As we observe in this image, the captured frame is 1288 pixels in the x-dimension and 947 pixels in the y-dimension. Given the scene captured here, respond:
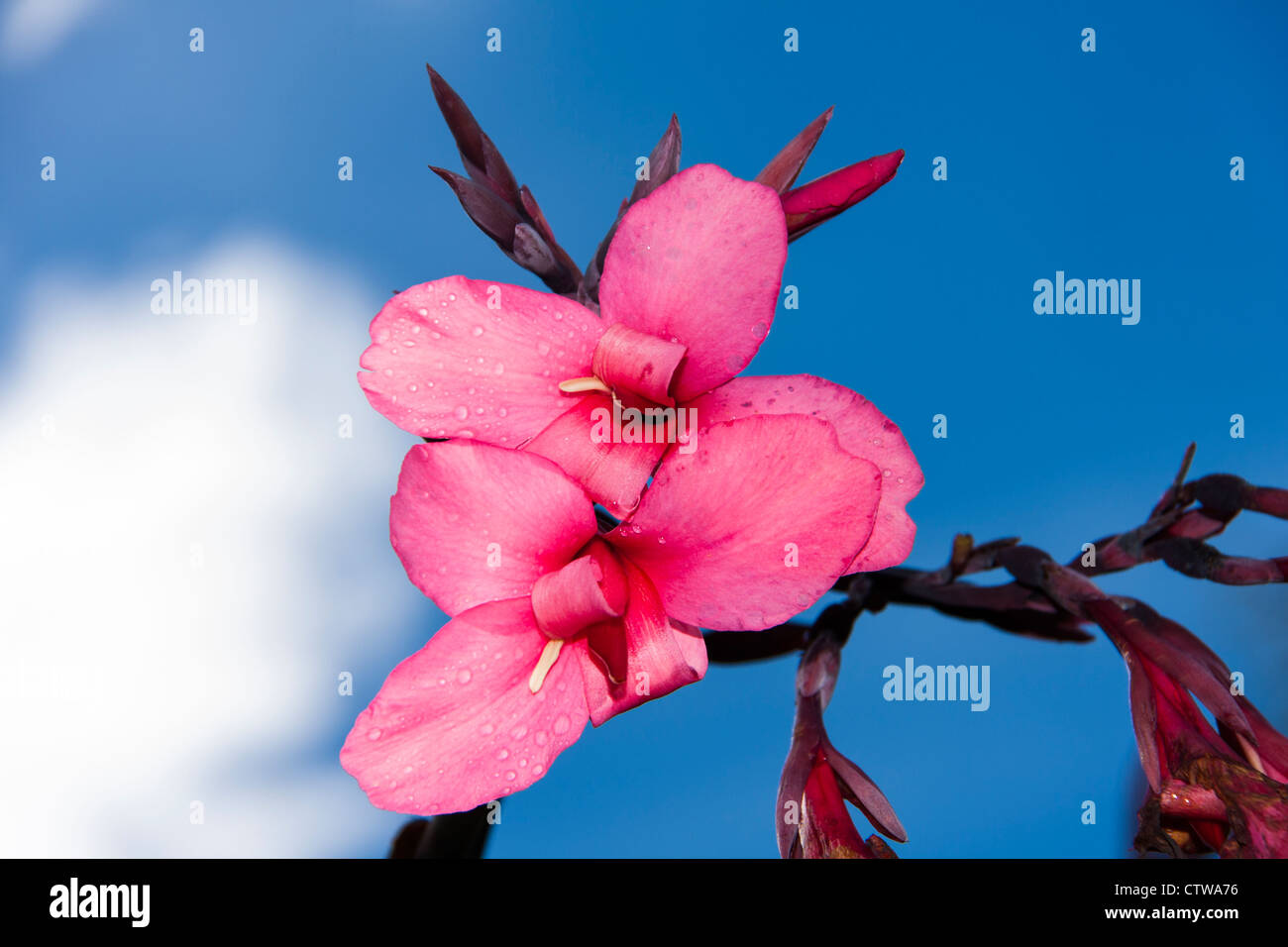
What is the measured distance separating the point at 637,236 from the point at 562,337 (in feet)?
0.22

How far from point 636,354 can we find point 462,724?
8.4 inches

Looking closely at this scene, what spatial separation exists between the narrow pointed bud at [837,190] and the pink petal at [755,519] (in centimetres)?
16

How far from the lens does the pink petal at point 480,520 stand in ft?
1.31

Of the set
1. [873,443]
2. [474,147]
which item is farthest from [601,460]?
[474,147]

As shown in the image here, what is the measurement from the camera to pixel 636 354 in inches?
16.8

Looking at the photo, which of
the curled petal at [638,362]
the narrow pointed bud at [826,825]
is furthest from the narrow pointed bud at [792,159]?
the narrow pointed bud at [826,825]

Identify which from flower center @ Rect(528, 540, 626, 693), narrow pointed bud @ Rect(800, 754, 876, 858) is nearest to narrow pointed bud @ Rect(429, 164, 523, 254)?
flower center @ Rect(528, 540, 626, 693)

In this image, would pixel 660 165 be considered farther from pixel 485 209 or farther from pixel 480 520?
pixel 480 520

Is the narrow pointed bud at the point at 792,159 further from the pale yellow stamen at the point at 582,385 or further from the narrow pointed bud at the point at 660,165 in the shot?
the pale yellow stamen at the point at 582,385

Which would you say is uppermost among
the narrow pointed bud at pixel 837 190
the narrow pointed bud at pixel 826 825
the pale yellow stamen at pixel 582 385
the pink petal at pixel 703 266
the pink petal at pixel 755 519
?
the narrow pointed bud at pixel 837 190

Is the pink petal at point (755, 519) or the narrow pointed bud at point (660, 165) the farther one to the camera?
the narrow pointed bud at point (660, 165)
